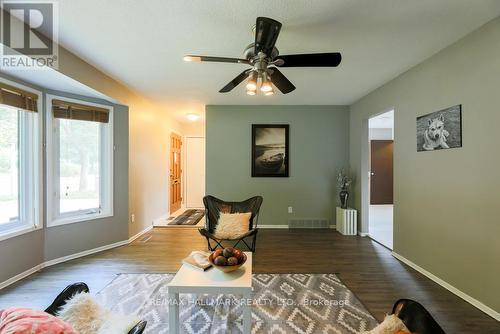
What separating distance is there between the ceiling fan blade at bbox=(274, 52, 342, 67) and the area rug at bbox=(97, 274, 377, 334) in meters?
2.19

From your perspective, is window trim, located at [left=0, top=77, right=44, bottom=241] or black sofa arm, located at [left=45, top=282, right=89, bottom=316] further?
window trim, located at [left=0, top=77, right=44, bottom=241]

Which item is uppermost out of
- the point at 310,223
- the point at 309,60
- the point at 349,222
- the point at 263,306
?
the point at 309,60

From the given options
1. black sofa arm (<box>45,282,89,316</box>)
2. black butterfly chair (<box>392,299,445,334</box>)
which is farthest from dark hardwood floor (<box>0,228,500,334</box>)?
black sofa arm (<box>45,282,89,316</box>)

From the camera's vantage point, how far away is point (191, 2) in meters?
1.75

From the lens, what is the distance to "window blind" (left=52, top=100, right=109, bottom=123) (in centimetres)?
299

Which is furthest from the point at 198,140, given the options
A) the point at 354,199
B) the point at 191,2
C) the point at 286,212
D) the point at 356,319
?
the point at 356,319

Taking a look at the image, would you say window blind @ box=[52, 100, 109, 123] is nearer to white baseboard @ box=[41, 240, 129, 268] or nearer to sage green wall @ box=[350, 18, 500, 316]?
white baseboard @ box=[41, 240, 129, 268]

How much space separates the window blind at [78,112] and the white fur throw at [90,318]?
2841 millimetres

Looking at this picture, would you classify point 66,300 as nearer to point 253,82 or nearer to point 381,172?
point 253,82

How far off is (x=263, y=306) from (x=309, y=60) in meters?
2.26

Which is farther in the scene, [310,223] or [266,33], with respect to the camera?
[310,223]

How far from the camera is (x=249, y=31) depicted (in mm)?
2119

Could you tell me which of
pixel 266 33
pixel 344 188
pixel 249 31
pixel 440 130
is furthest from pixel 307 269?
pixel 249 31

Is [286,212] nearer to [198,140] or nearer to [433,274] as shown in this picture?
[433,274]
